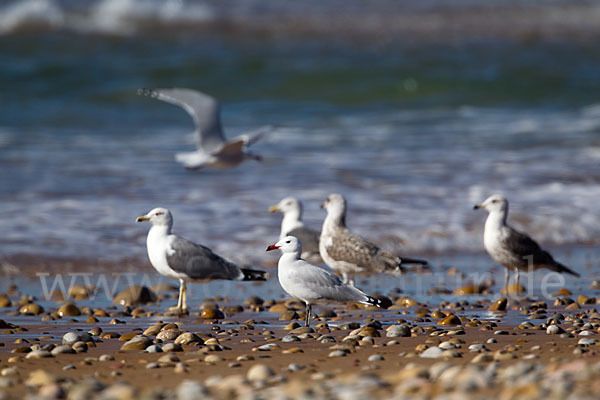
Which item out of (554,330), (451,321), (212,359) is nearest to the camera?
(212,359)

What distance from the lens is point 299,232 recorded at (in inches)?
316

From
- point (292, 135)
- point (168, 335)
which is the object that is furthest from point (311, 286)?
point (292, 135)

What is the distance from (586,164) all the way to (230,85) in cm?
872

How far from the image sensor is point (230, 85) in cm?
1902

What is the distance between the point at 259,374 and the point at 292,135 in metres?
11.2

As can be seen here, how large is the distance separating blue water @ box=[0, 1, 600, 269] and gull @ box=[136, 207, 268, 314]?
181 centimetres

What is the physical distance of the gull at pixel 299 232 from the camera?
7.85m

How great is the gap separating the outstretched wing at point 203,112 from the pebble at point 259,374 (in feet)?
18.3

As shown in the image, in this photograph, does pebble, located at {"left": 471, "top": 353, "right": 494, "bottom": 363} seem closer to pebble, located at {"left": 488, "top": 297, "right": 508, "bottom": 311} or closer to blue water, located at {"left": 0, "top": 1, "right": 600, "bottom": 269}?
pebble, located at {"left": 488, "top": 297, "right": 508, "bottom": 311}

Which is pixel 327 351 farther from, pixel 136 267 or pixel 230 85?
pixel 230 85

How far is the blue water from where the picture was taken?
9.58 m

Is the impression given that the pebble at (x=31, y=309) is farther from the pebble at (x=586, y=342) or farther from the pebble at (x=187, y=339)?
the pebble at (x=586, y=342)

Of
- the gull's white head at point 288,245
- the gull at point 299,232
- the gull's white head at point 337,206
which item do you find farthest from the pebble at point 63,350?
the gull's white head at point 337,206

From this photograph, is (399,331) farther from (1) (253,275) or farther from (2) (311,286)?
(1) (253,275)
